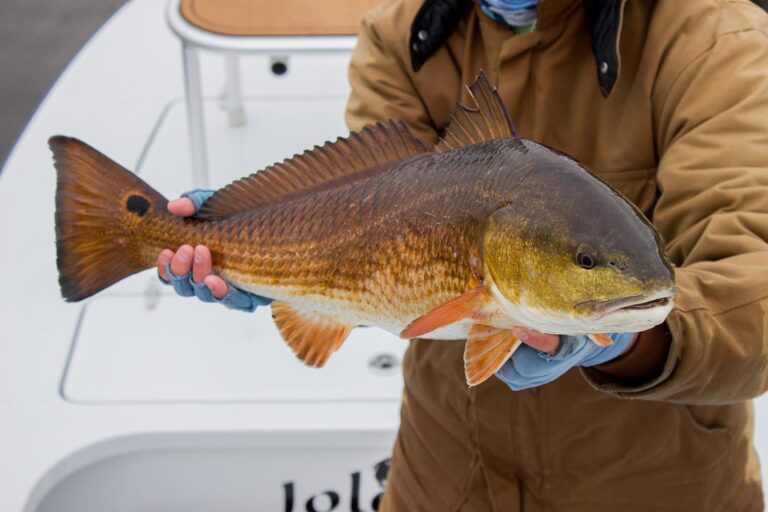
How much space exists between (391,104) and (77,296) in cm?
77

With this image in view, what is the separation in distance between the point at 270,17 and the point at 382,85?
63.0 inches

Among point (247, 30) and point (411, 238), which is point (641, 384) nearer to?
point (411, 238)

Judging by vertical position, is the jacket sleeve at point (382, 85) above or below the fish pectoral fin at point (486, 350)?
above

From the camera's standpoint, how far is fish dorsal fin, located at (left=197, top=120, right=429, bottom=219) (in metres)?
1.59

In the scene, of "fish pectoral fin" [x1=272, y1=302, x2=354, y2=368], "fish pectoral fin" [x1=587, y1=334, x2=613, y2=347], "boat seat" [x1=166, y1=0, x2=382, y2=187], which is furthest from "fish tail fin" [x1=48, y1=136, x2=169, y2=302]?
"boat seat" [x1=166, y1=0, x2=382, y2=187]

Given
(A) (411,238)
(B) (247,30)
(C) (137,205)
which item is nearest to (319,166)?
(A) (411,238)

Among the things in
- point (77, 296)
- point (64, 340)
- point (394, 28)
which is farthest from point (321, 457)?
point (394, 28)

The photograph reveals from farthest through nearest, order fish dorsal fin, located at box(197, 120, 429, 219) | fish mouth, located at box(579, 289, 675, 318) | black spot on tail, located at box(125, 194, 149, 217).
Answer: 1. black spot on tail, located at box(125, 194, 149, 217)
2. fish dorsal fin, located at box(197, 120, 429, 219)
3. fish mouth, located at box(579, 289, 675, 318)

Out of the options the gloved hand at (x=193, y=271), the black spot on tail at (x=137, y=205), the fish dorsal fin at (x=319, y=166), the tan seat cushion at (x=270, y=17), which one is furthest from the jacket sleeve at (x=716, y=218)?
the tan seat cushion at (x=270, y=17)

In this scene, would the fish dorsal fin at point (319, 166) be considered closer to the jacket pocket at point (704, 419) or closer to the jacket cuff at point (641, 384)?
the jacket cuff at point (641, 384)

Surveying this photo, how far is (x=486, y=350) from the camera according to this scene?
1395mm

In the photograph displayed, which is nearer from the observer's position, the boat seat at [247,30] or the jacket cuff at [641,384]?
the jacket cuff at [641,384]

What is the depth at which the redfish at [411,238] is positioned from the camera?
4.11 ft

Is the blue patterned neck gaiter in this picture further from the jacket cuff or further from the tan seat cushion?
the tan seat cushion
